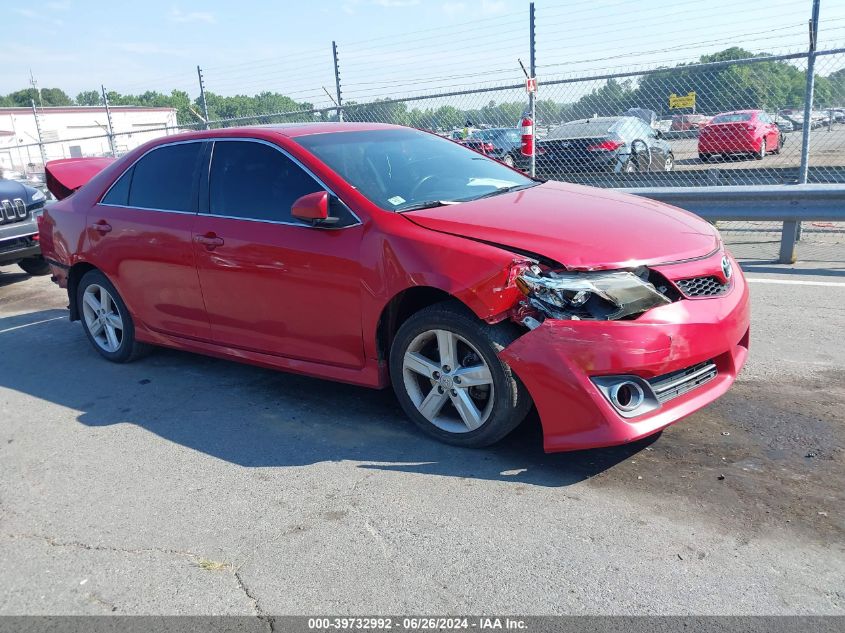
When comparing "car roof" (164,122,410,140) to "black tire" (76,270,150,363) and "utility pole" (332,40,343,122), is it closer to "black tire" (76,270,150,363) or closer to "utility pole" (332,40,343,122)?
"black tire" (76,270,150,363)

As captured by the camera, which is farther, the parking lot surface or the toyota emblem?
the toyota emblem

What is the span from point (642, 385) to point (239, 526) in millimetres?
1874

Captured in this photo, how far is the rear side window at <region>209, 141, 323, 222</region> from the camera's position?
14.4 feet

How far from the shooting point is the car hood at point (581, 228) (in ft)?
11.4

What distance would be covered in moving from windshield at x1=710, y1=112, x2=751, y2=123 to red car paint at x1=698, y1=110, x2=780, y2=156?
2 centimetres

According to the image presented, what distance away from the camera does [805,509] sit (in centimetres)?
310

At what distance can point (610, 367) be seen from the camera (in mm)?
3252

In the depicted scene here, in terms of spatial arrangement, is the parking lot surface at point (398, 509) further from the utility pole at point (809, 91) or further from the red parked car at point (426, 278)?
the utility pole at point (809, 91)

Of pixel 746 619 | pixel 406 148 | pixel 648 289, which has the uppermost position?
pixel 406 148

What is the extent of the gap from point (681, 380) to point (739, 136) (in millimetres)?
9060

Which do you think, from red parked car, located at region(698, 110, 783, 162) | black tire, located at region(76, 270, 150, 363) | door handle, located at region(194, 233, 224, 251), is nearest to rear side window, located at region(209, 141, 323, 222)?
door handle, located at region(194, 233, 224, 251)

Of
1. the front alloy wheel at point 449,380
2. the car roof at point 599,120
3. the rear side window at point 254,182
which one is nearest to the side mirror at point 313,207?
the rear side window at point 254,182

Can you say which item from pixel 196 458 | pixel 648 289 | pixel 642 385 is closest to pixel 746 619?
pixel 642 385

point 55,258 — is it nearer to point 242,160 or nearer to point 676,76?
point 242,160
